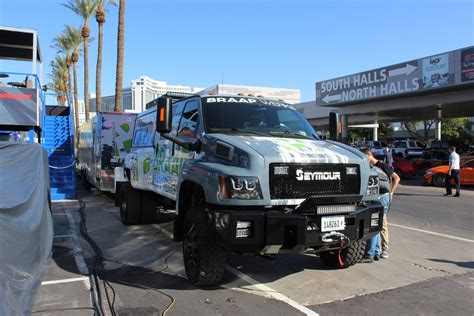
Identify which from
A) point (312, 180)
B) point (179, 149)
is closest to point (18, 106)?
point (179, 149)

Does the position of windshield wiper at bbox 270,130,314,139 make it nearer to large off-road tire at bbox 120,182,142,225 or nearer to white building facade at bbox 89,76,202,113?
large off-road tire at bbox 120,182,142,225

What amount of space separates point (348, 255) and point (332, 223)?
1.47 metres

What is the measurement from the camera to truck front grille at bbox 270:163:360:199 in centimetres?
483

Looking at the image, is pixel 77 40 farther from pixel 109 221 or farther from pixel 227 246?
pixel 227 246

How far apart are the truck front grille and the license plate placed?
0.33m

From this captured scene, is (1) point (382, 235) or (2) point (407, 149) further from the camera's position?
(2) point (407, 149)

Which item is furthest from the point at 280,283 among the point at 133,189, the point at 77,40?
the point at 77,40

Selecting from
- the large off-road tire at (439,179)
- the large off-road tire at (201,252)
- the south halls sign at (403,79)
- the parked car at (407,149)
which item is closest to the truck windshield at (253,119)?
the large off-road tire at (201,252)

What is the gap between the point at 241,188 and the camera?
15.4ft

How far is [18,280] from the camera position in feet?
14.9

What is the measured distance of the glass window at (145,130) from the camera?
27.4ft

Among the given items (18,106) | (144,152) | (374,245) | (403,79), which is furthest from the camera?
(403,79)

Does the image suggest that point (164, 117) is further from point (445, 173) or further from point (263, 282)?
point (445, 173)

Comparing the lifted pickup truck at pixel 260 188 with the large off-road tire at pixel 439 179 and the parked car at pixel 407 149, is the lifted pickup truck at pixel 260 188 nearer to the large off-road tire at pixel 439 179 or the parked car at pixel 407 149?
the large off-road tire at pixel 439 179
